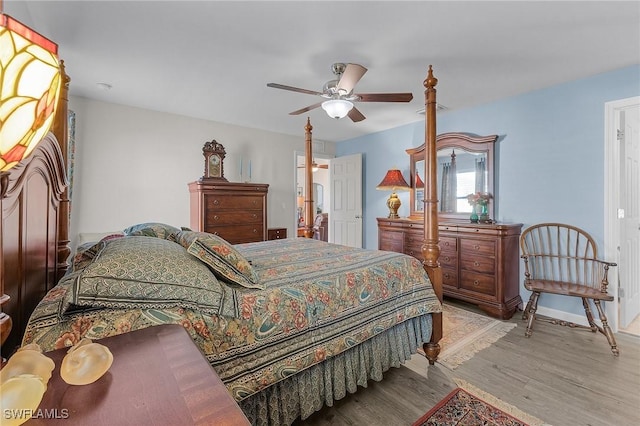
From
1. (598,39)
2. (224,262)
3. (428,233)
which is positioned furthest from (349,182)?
(224,262)

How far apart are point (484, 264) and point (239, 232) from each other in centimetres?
297

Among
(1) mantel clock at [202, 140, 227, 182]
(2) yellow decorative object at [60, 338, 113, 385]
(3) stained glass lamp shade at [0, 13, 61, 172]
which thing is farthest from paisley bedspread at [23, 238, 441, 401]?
(1) mantel clock at [202, 140, 227, 182]

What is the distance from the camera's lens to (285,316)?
4.46 feet

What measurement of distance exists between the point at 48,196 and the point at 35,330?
75 cm

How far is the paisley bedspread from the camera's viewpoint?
3.26ft

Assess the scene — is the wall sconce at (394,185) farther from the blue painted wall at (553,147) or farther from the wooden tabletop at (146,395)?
the wooden tabletop at (146,395)

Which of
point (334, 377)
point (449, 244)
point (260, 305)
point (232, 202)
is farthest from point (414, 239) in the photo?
point (260, 305)

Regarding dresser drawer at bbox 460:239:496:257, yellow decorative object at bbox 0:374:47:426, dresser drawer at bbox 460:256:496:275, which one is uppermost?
yellow decorative object at bbox 0:374:47:426

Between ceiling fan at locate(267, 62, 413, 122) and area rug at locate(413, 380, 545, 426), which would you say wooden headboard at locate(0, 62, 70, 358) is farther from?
area rug at locate(413, 380, 545, 426)

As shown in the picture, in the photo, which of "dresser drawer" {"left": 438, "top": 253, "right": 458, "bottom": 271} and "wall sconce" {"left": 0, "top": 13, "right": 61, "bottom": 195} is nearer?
"wall sconce" {"left": 0, "top": 13, "right": 61, "bottom": 195}

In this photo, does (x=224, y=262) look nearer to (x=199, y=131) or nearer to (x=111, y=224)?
(x=111, y=224)

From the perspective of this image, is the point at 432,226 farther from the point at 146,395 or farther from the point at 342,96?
the point at 146,395

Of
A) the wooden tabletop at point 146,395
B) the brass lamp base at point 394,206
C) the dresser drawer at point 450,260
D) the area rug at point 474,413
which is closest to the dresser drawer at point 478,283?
the dresser drawer at point 450,260

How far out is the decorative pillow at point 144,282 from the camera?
3.27ft
